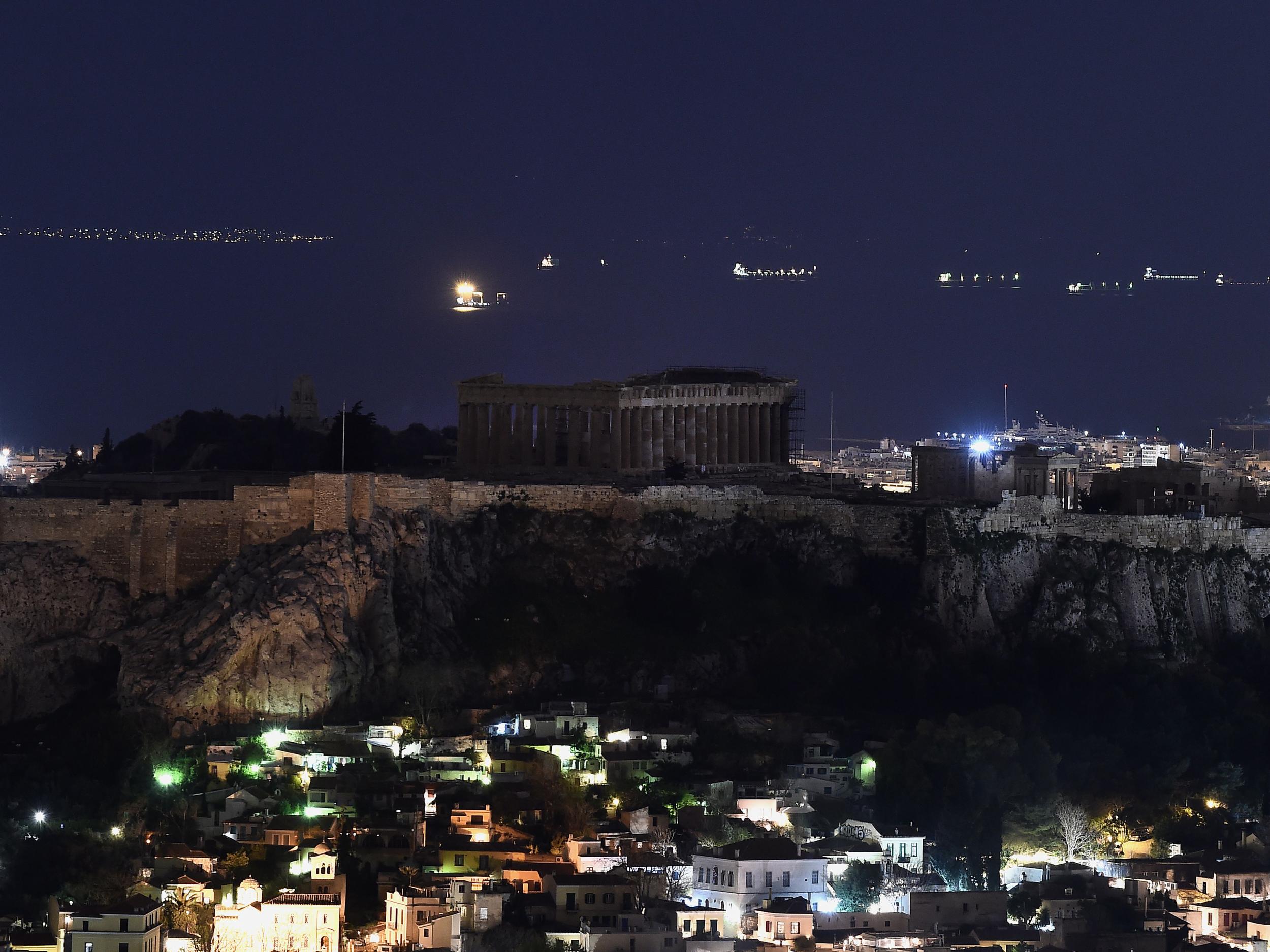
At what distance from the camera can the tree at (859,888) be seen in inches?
2847

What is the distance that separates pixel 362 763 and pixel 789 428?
2659 centimetres

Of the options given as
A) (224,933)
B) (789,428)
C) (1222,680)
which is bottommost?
(224,933)

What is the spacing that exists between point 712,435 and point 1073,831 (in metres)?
21.7

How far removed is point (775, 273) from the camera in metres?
148

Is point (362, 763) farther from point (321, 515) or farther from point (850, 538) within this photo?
point (850, 538)

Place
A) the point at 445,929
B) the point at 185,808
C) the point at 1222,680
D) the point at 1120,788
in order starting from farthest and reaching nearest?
the point at 1222,680 < the point at 1120,788 < the point at 185,808 < the point at 445,929

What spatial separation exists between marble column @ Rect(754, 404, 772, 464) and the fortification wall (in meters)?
8.68

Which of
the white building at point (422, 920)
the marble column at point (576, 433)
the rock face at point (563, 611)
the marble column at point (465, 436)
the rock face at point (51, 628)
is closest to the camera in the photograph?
the white building at point (422, 920)

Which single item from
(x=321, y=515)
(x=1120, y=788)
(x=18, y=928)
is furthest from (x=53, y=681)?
(x=1120, y=788)

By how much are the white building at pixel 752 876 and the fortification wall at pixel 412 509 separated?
52.6 feet

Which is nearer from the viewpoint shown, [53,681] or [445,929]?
[445,929]

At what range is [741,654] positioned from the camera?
85.5 meters

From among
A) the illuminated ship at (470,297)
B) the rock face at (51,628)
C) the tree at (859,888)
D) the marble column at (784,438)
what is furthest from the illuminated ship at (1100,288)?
the tree at (859,888)

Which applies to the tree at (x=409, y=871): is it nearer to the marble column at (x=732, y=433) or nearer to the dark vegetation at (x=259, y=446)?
the dark vegetation at (x=259, y=446)
